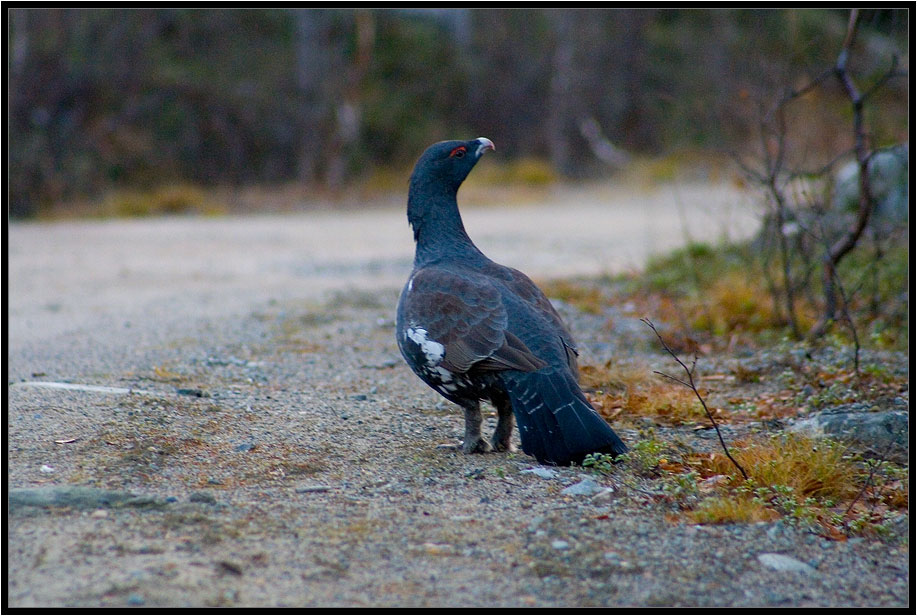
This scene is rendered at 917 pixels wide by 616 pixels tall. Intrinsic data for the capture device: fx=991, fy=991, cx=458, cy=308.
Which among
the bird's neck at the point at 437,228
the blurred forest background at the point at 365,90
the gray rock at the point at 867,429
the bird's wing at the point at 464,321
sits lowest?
the gray rock at the point at 867,429

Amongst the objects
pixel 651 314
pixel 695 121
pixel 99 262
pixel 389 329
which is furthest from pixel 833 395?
pixel 695 121

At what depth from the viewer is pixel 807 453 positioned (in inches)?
173

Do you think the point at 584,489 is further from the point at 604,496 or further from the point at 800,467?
the point at 800,467

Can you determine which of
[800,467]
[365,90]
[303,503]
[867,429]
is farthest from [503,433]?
[365,90]

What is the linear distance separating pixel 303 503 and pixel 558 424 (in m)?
1.11

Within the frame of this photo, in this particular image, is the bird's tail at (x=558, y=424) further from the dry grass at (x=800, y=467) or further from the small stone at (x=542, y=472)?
the dry grass at (x=800, y=467)

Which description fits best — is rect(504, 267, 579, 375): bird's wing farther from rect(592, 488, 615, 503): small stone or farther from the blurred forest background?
the blurred forest background

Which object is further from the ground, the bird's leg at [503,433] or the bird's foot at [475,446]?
the bird's leg at [503,433]

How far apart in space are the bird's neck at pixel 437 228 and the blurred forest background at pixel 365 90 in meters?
7.05

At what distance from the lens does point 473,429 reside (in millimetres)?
4613

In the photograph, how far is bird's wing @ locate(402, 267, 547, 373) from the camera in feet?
14.2

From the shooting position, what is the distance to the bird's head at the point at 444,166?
5.20 m

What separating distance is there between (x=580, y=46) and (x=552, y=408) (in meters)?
22.2

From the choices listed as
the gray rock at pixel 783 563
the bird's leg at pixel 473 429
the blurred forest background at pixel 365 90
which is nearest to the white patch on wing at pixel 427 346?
the bird's leg at pixel 473 429
